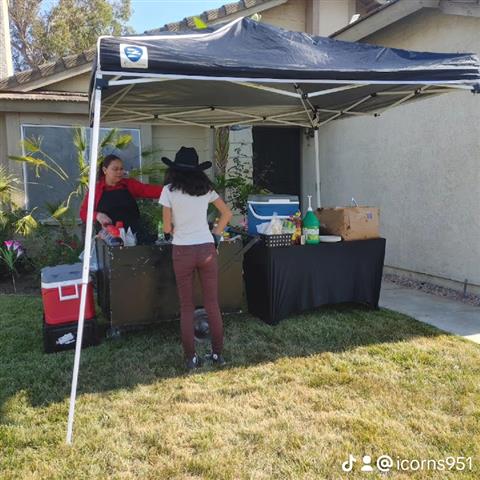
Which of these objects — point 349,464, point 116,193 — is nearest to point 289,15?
point 116,193

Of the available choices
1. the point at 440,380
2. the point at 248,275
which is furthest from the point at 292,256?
the point at 440,380

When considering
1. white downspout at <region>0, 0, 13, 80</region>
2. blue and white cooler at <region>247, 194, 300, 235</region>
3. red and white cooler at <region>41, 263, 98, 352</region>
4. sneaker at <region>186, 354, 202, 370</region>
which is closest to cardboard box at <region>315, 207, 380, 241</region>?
blue and white cooler at <region>247, 194, 300, 235</region>

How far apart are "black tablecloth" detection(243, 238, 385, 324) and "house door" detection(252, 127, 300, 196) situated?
15.5 ft

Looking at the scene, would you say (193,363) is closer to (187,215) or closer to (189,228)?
(189,228)

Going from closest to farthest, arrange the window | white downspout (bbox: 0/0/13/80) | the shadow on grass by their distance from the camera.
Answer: the shadow on grass → the window → white downspout (bbox: 0/0/13/80)

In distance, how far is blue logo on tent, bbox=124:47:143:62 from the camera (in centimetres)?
288

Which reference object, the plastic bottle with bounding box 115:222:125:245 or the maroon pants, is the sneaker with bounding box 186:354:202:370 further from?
the plastic bottle with bounding box 115:222:125:245

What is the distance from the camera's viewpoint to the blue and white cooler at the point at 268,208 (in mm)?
4895

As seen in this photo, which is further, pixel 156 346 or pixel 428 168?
pixel 428 168

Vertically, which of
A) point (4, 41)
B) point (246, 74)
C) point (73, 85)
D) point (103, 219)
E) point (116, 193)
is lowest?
point (103, 219)

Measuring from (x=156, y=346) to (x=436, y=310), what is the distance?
325 cm

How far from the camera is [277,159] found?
9.86 m

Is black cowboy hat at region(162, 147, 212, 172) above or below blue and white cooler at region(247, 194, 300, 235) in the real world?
above

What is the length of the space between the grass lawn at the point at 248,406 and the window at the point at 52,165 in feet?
12.3
